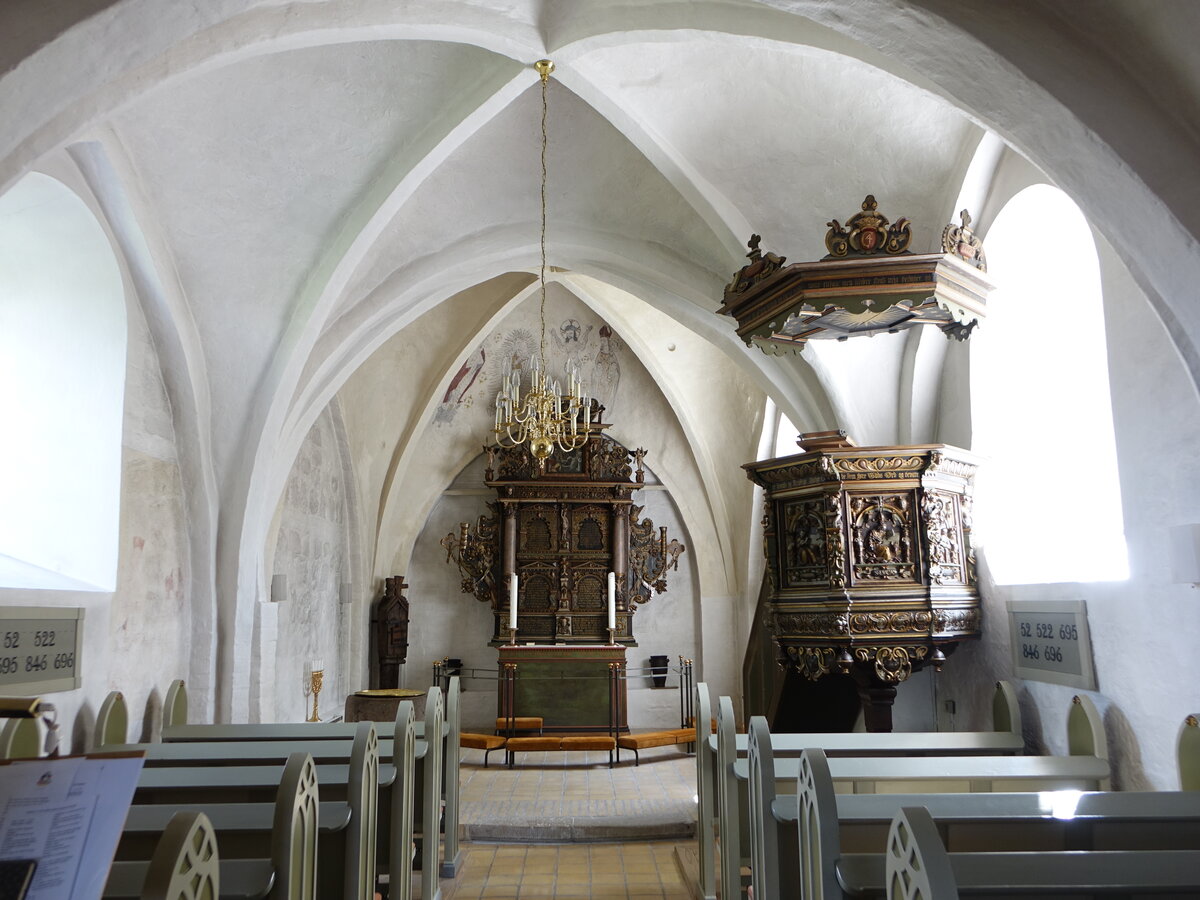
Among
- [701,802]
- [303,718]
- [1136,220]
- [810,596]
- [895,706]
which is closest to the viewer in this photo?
[1136,220]

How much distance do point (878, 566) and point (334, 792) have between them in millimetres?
3744

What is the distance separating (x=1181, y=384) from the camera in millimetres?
4633

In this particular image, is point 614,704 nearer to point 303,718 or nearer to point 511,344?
point 303,718

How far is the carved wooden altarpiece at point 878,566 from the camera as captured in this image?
611 centimetres

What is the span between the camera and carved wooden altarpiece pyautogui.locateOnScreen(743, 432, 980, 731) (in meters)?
6.11

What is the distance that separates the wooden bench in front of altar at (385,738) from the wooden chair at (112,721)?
367 millimetres

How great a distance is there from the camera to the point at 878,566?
6.22 meters

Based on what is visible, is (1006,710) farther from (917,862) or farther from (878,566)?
(917,862)

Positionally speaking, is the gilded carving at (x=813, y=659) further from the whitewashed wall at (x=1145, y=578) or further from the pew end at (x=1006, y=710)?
the whitewashed wall at (x=1145, y=578)

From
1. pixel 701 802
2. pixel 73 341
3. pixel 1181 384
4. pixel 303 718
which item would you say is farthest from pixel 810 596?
pixel 303 718

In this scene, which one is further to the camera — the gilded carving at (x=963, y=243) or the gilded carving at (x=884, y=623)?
the gilded carving at (x=884, y=623)

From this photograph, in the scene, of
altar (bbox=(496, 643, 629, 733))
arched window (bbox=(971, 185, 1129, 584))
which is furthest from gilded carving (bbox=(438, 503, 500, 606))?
arched window (bbox=(971, 185, 1129, 584))

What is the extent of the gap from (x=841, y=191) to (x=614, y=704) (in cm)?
673

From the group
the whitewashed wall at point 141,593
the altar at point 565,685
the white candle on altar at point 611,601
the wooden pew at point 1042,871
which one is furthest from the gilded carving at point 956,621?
the white candle on altar at point 611,601
